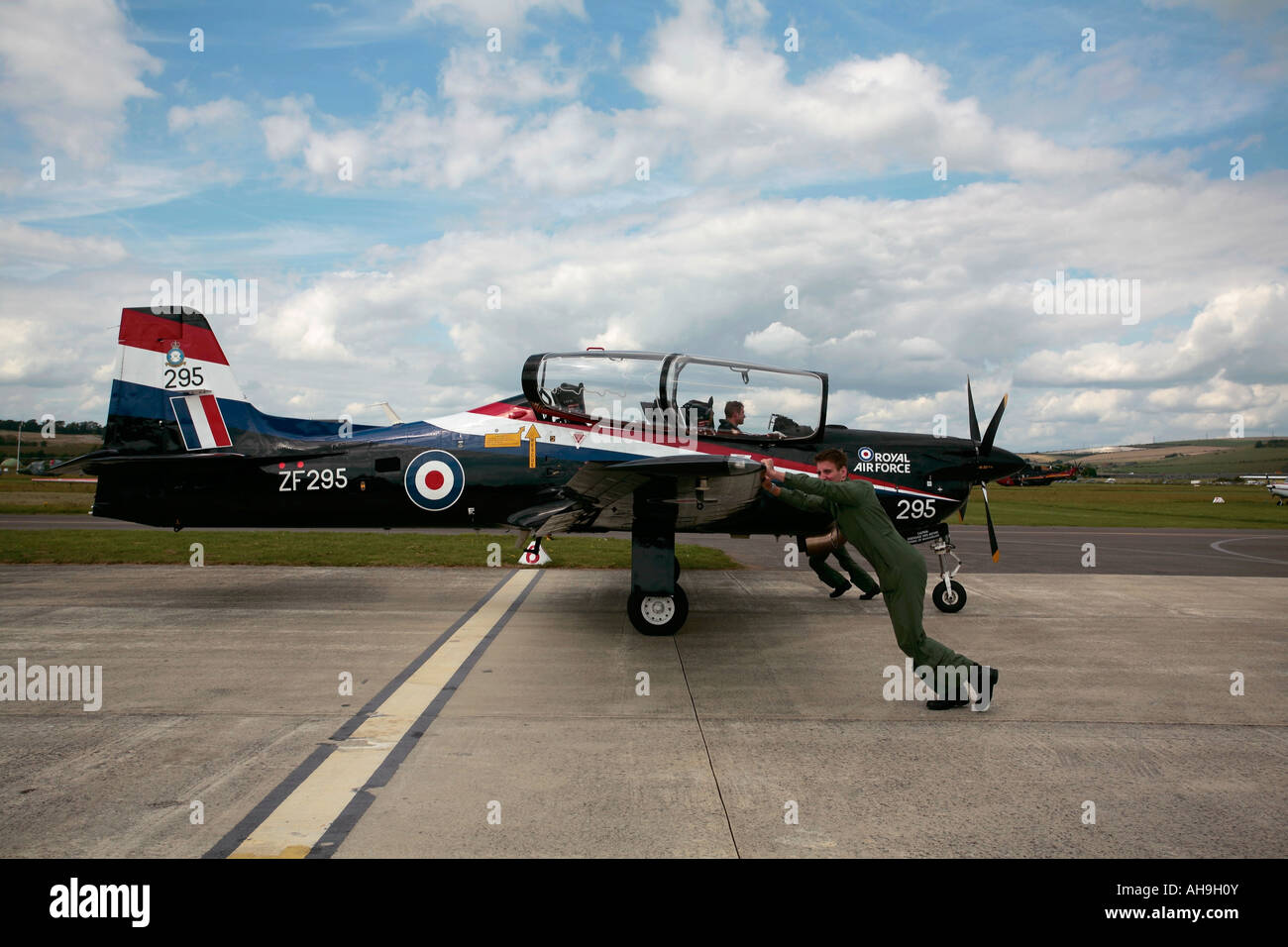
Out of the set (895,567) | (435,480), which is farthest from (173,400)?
(895,567)

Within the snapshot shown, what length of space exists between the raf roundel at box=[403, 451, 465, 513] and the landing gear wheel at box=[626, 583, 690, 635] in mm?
2557

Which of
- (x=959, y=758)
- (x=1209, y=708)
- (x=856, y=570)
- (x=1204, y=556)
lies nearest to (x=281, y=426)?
(x=856, y=570)

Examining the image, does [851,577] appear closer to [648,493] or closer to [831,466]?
[648,493]

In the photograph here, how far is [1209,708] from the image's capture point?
5.55 meters

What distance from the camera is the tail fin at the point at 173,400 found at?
927cm

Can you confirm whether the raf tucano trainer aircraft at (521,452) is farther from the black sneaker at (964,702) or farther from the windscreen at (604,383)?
the black sneaker at (964,702)

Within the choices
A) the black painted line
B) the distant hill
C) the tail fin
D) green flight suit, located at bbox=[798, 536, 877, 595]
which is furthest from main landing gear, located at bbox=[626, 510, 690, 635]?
the distant hill

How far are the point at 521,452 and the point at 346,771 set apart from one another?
4.93 metres

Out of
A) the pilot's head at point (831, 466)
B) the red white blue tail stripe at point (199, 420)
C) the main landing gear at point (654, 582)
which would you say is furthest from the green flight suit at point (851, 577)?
the red white blue tail stripe at point (199, 420)

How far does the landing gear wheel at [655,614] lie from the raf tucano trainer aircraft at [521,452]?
0.06ft

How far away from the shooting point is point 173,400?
9391mm

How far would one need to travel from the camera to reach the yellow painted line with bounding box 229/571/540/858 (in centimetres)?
332
